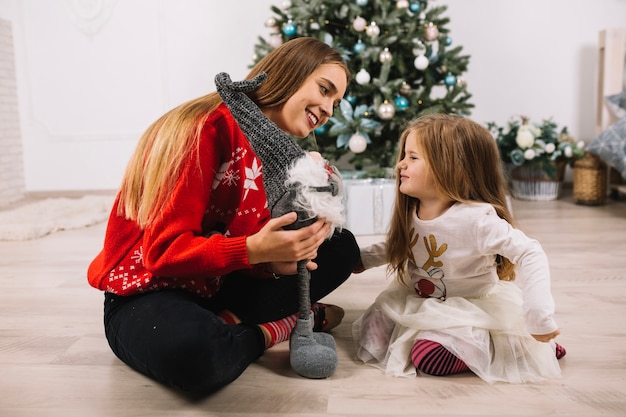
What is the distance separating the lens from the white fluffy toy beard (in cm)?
100

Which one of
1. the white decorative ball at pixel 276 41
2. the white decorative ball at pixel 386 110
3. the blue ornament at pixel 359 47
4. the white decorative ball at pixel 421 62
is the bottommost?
the white decorative ball at pixel 386 110

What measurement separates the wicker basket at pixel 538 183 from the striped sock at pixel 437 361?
2.24 metres

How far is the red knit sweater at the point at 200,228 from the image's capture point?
1028 millimetres

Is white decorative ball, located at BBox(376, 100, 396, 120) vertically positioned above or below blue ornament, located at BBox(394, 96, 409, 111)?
below

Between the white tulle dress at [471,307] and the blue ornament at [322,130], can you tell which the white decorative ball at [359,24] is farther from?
the white tulle dress at [471,307]

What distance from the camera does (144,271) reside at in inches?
44.6

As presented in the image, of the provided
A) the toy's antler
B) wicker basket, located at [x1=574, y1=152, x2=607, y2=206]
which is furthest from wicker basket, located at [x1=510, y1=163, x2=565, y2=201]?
the toy's antler

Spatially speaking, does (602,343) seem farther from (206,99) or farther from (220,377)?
(206,99)

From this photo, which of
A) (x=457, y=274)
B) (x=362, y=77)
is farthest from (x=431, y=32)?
(x=457, y=274)

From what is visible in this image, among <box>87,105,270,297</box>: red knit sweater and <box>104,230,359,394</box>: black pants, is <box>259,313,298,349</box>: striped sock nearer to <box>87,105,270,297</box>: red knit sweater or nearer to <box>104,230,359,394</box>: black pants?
<box>104,230,359,394</box>: black pants

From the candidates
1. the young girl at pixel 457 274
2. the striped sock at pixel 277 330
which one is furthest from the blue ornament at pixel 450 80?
the striped sock at pixel 277 330

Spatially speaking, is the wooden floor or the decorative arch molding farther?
the decorative arch molding

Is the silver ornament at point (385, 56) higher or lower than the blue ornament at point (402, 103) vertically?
higher

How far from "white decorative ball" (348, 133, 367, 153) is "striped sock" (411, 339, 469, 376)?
138cm
